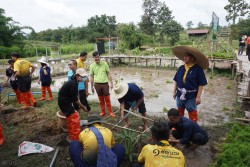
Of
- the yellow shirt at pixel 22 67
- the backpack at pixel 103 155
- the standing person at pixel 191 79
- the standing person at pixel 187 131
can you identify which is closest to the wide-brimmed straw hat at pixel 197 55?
the standing person at pixel 191 79

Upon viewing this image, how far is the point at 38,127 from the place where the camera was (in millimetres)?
5727

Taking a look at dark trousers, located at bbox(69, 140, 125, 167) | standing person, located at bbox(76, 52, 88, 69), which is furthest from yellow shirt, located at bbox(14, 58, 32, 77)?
dark trousers, located at bbox(69, 140, 125, 167)

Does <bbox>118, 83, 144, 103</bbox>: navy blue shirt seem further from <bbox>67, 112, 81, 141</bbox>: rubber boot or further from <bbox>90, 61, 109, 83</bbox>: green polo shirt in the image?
<bbox>90, 61, 109, 83</bbox>: green polo shirt

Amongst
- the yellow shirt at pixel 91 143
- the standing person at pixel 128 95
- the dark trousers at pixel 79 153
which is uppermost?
the standing person at pixel 128 95

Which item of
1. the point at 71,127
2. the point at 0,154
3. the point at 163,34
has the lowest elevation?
the point at 0,154

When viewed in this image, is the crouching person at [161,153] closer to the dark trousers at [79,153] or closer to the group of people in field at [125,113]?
the group of people in field at [125,113]

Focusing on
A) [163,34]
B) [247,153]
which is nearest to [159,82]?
[247,153]

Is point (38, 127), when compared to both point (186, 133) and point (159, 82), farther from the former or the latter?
point (159, 82)

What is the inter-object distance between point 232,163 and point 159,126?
1.72 meters

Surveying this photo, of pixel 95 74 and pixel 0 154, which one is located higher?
pixel 95 74

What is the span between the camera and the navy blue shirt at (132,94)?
16.6 feet

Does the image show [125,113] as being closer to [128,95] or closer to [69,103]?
[128,95]

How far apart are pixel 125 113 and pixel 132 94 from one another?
2.54ft

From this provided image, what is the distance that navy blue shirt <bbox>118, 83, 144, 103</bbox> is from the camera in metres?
5.06
